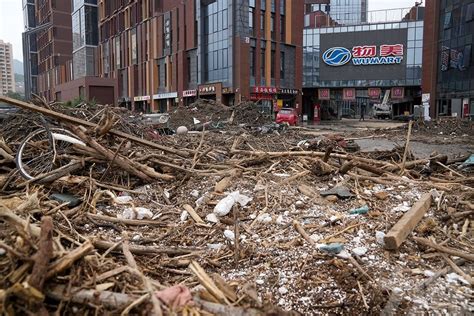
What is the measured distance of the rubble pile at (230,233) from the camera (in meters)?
3.04

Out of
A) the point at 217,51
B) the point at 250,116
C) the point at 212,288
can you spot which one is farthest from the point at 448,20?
the point at 212,288

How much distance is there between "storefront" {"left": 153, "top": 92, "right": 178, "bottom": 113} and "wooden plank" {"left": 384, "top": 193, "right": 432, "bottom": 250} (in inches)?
1822

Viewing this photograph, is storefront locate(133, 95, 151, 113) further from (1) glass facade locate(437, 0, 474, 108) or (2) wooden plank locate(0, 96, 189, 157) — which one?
(2) wooden plank locate(0, 96, 189, 157)

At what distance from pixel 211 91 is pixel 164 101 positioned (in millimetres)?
11904

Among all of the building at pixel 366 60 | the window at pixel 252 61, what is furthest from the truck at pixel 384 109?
the window at pixel 252 61

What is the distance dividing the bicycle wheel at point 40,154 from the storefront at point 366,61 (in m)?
48.6

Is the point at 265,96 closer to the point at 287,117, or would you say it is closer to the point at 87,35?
the point at 287,117

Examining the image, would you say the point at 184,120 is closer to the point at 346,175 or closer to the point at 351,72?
the point at 346,175

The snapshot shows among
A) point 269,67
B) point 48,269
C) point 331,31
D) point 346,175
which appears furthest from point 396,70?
point 48,269

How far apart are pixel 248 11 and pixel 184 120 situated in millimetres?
23413

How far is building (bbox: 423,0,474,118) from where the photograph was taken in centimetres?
3559

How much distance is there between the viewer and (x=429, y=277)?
3793 millimetres

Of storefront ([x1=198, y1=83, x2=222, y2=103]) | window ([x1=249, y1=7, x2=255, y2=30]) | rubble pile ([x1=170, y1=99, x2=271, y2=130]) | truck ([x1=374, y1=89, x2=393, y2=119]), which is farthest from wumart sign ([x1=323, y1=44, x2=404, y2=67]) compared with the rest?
rubble pile ([x1=170, y1=99, x2=271, y2=130])

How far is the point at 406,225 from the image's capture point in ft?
14.6
